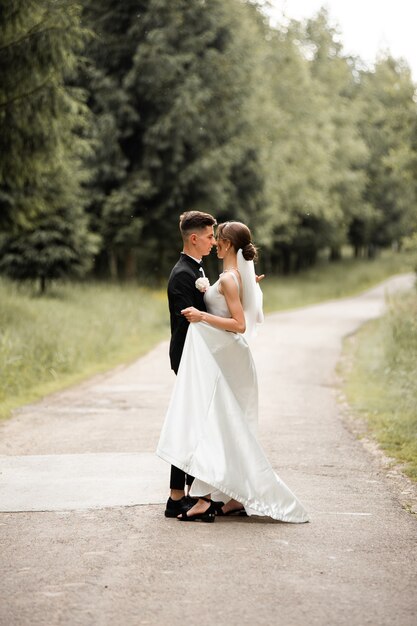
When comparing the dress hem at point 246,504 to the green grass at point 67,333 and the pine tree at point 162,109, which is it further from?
the pine tree at point 162,109

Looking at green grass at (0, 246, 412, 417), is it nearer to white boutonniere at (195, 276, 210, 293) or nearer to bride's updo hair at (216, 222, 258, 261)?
white boutonniere at (195, 276, 210, 293)

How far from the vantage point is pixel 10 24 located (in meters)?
15.5

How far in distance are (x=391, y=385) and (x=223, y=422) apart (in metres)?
7.80

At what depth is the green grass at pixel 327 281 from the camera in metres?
38.3

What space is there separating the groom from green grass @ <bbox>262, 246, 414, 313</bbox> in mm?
23784

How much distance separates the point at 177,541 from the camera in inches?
227

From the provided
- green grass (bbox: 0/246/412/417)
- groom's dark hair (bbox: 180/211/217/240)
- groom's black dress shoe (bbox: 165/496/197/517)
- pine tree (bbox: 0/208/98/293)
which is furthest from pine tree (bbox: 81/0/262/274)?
groom's black dress shoe (bbox: 165/496/197/517)

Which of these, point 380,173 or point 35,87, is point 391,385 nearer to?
point 35,87

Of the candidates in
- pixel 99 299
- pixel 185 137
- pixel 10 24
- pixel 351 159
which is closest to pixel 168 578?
pixel 10 24

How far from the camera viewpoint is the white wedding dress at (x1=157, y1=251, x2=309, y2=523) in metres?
6.29

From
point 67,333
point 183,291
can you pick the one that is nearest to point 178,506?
point 183,291

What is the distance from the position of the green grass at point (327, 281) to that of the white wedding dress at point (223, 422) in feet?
77.9

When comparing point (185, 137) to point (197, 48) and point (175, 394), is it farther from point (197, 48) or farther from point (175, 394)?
point (175, 394)

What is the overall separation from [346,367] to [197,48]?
17352 mm
